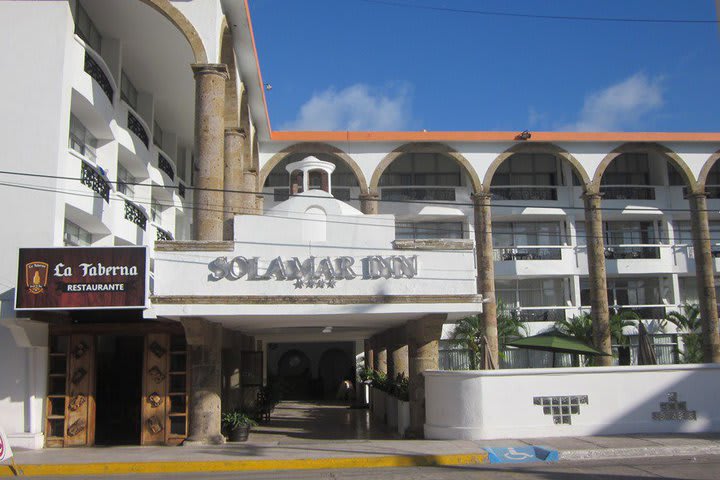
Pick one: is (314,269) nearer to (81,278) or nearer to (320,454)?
(320,454)

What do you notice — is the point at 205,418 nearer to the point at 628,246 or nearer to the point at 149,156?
the point at 149,156

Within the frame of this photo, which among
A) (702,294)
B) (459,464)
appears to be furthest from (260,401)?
(702,294)

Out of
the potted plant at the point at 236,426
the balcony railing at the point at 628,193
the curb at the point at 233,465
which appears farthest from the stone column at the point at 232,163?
the balcony railing at the point at 628,193

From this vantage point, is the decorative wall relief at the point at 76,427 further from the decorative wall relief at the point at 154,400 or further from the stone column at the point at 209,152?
the stone column at the point at 209,152

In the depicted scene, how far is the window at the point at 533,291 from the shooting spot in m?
36.1

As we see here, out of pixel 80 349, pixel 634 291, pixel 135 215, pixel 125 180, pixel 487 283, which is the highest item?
pixel 125 180

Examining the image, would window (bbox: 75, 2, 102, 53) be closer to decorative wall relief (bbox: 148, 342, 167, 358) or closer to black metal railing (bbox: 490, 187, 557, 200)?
decorative wall relief (bbox: 148, 342, 167, 358)

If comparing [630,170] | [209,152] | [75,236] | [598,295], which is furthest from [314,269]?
[630,170]

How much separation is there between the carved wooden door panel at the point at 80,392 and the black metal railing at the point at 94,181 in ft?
13.3

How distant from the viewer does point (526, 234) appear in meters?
36.1

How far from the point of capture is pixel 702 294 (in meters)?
29.3

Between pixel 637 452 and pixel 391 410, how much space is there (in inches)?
304

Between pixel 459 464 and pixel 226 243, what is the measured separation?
21.5 ft

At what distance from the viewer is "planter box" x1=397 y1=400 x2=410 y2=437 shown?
17375 millimetres
